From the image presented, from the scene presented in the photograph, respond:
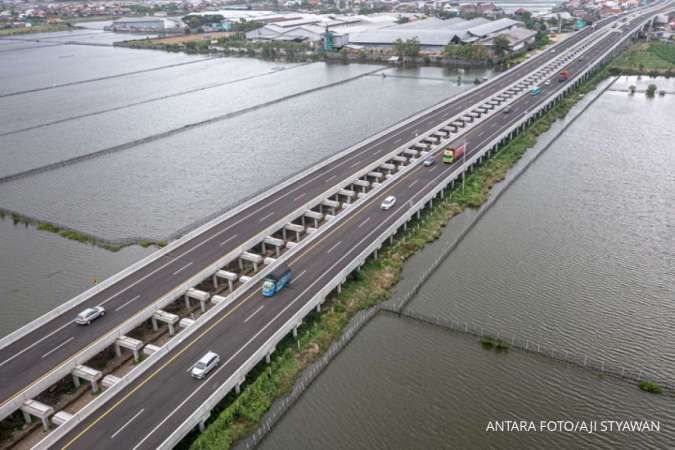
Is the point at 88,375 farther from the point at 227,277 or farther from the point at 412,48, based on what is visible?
the point at 412,48

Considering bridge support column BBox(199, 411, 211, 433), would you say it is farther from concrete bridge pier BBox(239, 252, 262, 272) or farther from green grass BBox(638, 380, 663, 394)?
green grass BBox(638, 380, 663, 394)

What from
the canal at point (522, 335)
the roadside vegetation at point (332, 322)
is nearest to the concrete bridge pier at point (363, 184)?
the roadside vegetation at point (332, 322)

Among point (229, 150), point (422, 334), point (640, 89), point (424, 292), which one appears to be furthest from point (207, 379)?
point (640, 89)

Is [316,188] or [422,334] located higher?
[316,188]

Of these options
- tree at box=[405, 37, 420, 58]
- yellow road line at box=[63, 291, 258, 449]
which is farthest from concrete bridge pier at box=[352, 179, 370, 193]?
tree at box=[405, 37, 420, 58]

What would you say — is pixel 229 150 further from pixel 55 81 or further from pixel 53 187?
pixel 55 81

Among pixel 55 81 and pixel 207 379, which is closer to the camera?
pixel 207 379
